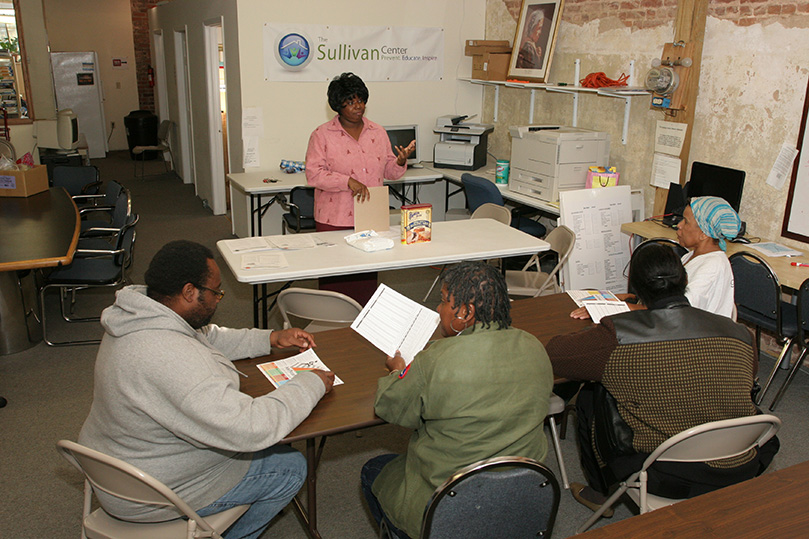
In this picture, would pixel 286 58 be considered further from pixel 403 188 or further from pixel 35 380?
pixel 35 380

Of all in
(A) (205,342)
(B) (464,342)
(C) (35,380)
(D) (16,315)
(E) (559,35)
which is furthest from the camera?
(E) (559,35)

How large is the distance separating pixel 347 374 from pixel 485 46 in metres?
4.74

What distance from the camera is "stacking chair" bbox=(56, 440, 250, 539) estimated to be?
1.64 metres

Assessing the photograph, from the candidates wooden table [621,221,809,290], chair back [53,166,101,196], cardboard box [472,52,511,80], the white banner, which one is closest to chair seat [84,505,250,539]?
wooden table [621,221,809,290]

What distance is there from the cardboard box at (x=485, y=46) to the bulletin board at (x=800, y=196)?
2974mm

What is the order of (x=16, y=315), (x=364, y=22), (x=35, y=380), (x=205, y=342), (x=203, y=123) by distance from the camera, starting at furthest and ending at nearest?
(x=203, y=123)
(x=364, y=22)
(x=16, y=315)
(x=35, y=380)
(x=205, y=342)

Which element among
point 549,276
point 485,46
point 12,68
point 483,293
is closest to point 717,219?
point 549,276

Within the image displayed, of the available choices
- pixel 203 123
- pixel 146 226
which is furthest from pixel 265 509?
pixel 203 123

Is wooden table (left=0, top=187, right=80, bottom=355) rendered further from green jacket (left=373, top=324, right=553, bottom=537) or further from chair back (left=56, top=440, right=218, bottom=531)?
green jacket (left=373, top=324, right=553, bottom=537)

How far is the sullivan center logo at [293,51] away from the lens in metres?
5.75

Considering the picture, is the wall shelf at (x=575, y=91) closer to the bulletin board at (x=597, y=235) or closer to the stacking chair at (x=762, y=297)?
the bulletin board at (x=597, y=235)

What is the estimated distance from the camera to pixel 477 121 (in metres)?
6.76

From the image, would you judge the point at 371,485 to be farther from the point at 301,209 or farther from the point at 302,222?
the point at 301,209

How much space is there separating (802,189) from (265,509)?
3532mm
